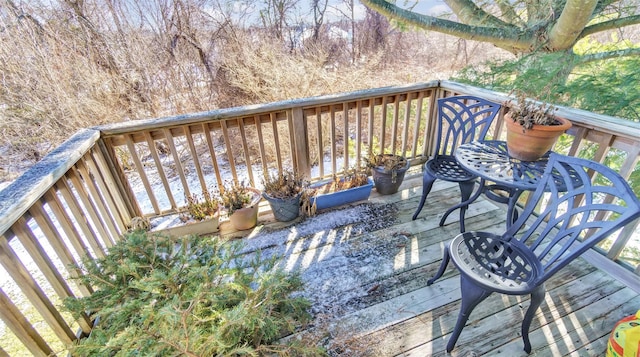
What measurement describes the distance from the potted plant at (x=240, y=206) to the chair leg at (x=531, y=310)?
180cm

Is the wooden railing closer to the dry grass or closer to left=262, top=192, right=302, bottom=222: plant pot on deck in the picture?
left=262, top=192, right=302, bottom=222: plant pot on deck

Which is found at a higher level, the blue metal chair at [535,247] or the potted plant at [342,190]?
the blue metal chair at [535,247]

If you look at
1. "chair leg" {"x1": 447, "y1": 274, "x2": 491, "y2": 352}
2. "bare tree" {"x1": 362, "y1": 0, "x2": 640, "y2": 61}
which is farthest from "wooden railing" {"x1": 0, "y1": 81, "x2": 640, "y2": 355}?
"bare tree" {"x1": 362, "y1": 0, "x2": 640, "y2": 61}

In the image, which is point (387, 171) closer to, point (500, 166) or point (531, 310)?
point (500, 166)

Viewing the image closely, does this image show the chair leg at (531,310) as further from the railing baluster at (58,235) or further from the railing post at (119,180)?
the railing post at (119,180)

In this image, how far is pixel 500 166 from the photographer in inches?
65.6

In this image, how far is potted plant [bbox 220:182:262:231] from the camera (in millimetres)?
2203

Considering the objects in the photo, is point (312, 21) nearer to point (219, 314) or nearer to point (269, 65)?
point (269, 65)

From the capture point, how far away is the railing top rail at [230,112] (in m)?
1.98

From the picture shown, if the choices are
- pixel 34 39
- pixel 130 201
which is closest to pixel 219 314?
pixel 130 201

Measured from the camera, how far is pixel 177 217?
7.49ft

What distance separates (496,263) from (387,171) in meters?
1.27

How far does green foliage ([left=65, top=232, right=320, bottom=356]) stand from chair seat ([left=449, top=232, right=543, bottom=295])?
2.60ft

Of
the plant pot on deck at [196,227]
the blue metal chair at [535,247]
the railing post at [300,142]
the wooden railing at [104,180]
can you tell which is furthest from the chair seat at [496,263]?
the plant pot on deck at [196,227]
